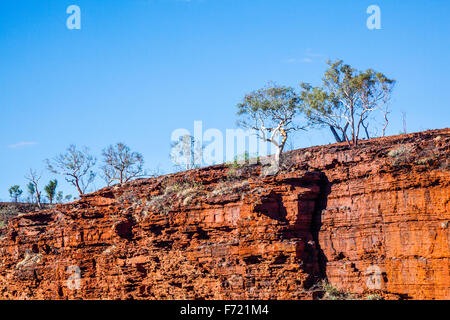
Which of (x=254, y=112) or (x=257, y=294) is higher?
(x=254, y=112)

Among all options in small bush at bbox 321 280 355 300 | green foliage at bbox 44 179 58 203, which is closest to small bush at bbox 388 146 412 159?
small bush at bbox 321 280 355 300

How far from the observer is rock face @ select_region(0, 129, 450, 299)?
24.0 m

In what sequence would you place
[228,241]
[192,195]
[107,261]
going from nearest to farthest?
[228,241] < [192,195] < [107,261]

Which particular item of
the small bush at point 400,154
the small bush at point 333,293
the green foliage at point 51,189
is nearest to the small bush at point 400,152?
the small bush at point 400,154

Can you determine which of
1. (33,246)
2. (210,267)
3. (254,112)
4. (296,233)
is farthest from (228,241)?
(33,246)

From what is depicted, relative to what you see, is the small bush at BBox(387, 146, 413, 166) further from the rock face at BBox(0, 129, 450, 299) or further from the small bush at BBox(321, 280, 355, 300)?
the small bush at BBox(321, 280, 355, 300)

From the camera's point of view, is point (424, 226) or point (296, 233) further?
point (296, 233)

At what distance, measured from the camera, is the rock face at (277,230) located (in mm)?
24000

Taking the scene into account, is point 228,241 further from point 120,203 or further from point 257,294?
point 120,203

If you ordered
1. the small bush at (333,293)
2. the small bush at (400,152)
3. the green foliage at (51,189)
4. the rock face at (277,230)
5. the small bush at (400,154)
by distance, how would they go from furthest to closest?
the green foliage at (51,189) → the small bush at (400,152) → the small bush at (400,154) → the small bush at (333,293) → the rock face at (277,230)

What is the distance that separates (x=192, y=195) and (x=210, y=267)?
4.20 m

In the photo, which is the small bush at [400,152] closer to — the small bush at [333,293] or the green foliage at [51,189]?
the small bush at [333,293]

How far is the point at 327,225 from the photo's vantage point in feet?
88.0
